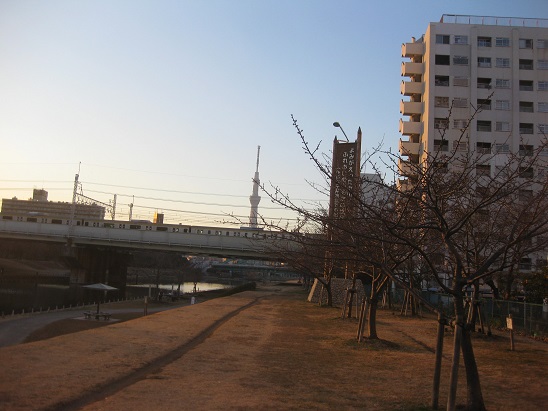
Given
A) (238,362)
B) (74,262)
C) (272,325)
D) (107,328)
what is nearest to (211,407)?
(238,362)

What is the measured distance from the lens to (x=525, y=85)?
6362 cm

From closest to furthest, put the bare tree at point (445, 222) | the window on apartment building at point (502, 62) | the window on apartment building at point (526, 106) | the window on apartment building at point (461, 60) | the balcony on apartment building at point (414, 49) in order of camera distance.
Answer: the bare tree at point (445, 222) < the window on apartment building at point (526, 106) < the window on apartment building at point (461, 60) < the window on apartment building at point (502, 62) < the balcony on apartment building at point (414, 49)

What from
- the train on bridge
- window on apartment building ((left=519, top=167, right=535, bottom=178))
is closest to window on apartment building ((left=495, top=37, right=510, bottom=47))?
the train on bridge

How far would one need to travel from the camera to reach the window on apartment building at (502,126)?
202 feet

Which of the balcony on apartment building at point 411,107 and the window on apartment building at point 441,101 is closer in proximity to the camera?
the window on apartment building at point 441,101

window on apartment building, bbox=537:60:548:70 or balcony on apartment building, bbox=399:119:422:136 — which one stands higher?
window on apartment building, bbox=537:60:548:70

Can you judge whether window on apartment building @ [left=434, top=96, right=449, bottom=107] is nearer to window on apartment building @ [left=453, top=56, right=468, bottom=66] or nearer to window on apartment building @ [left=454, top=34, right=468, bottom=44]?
window on apartment building @ [left=453, top=56, right=468, bottom=66]

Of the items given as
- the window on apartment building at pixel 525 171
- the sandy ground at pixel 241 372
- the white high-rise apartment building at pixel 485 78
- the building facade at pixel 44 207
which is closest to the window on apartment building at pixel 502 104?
the white high-rise apartment building at pixel 485 78

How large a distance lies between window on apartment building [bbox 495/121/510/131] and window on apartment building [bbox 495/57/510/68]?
7504 millimetres

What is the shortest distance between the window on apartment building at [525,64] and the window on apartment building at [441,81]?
929cm

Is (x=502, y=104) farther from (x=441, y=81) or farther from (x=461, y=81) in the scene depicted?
(x=441, y=81)

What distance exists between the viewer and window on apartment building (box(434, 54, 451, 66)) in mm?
63581

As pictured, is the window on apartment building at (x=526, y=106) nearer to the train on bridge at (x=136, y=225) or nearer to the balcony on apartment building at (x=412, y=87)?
the balcony on apartment building at (x=412, y=87)

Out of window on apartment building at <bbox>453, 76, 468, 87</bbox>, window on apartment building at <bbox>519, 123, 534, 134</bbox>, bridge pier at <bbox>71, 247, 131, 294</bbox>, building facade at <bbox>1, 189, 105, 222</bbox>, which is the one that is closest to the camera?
window on apartment building at <bbox>519, 123, 534, 134</bbox>
